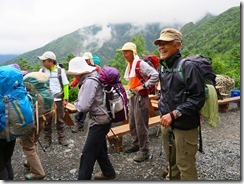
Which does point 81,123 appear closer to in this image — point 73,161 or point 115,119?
point 73,161

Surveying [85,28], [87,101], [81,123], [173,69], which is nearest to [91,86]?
[87,101]

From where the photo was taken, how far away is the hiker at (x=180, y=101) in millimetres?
2258

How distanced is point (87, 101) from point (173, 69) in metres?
1.00

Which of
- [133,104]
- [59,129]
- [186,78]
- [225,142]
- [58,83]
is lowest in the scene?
[225,142]

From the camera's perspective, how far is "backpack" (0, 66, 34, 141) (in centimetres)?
240

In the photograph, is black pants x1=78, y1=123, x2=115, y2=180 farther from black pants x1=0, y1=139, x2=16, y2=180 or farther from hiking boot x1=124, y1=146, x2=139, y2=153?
hiking boot x1=124, y1=146, x2=139, y2=153

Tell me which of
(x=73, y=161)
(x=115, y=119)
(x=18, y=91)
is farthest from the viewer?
(x=73, y=161)

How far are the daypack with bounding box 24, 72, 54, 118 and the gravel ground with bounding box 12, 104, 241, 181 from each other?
3.61ft

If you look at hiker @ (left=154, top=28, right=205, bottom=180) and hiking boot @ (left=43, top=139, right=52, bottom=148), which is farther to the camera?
hiking boot @ (left=43, top=139, right=52, bottom=148)

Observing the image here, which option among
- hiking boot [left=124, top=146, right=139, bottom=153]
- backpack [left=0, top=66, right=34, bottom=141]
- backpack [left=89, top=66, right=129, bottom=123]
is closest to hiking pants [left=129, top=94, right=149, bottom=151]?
hiking boot [left=124, top=146, right=139, bottom=153]

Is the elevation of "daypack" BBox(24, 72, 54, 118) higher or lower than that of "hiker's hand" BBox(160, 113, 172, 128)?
higher

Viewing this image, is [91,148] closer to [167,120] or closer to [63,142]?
[167,120]

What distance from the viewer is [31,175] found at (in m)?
3.60

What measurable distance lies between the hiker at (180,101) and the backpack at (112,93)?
0.64 meters
